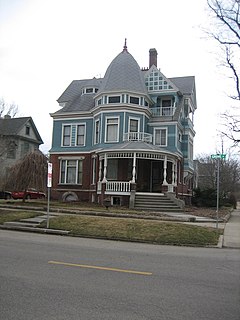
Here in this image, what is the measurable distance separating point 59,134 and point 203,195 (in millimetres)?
14683

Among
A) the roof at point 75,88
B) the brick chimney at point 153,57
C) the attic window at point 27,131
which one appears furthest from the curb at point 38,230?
the attic window at point 27,131

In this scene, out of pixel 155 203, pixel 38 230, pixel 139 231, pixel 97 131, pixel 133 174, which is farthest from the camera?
pixel 97 131

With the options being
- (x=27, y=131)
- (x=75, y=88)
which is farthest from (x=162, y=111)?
(x=27, y=131)

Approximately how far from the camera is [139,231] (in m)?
14.0

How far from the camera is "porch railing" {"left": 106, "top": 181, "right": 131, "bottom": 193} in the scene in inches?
1033

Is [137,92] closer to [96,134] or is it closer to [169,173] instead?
[96,134]

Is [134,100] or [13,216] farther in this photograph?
[134,100]

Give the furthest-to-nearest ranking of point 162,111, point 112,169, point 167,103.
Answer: point 167,103 < point 162,111 < point 112,169

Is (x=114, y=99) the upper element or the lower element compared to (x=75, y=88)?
lower

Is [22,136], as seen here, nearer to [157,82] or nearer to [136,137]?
[157,82]

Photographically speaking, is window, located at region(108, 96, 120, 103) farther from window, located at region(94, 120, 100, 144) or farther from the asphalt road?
the asphalt road

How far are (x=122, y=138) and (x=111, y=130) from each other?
1.28 meters

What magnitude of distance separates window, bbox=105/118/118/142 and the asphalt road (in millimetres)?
19470

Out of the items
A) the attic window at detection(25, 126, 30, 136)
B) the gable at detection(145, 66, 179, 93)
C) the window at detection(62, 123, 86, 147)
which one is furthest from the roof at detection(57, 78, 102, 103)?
the attic window at detection(25, 126, 30, 136)
